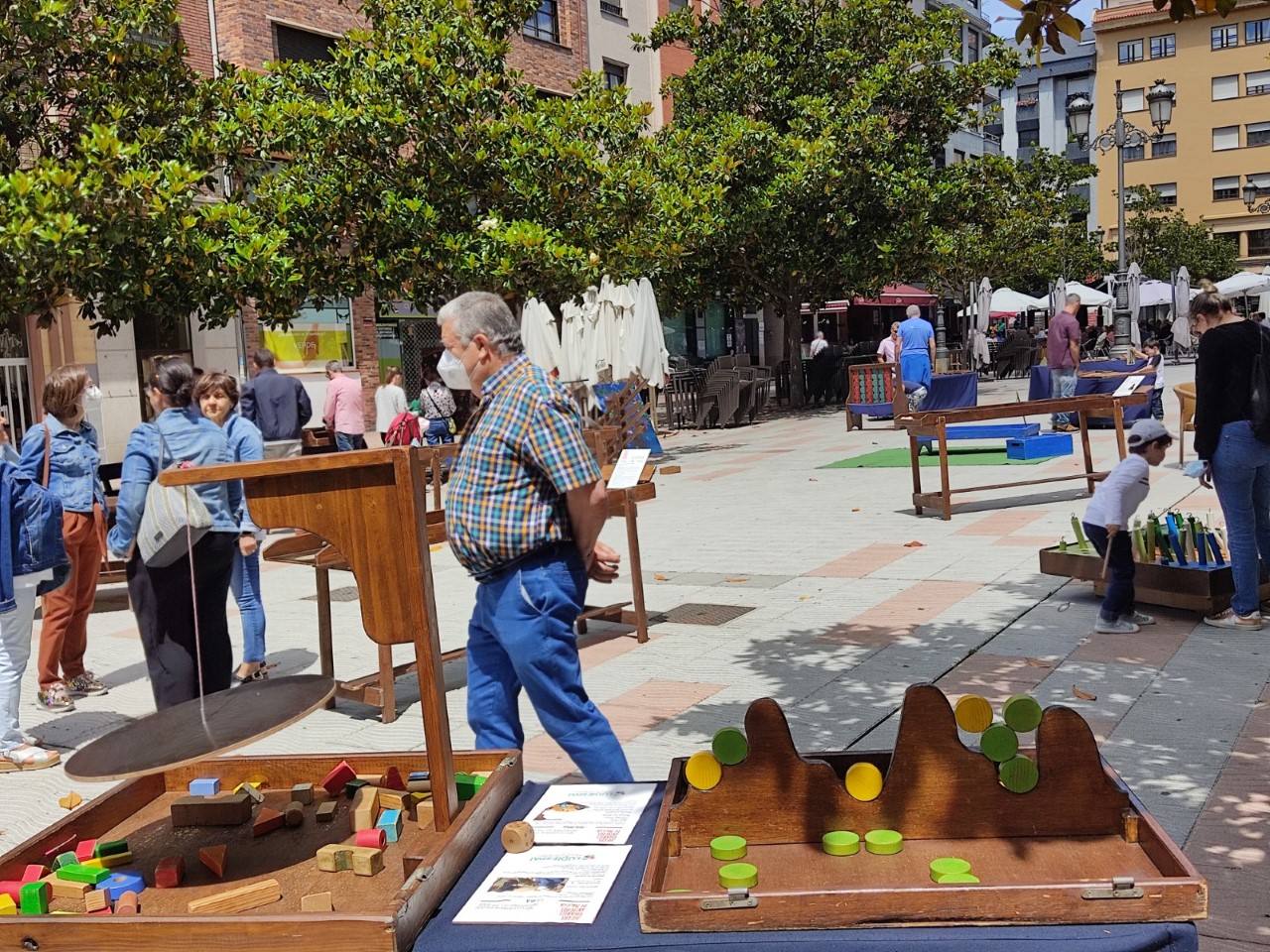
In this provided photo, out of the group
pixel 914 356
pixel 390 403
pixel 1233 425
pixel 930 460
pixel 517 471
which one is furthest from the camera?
pixel 914 356

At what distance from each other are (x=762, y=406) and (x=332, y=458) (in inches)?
970

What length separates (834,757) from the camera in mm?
2666

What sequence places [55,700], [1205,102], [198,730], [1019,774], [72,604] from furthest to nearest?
[1205,102]
[72,604]
[55,700]
[1019,774]
[198,730]

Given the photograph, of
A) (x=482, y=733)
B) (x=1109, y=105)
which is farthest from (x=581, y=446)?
(x=1109, y=105)

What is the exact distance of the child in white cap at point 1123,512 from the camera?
6.58m

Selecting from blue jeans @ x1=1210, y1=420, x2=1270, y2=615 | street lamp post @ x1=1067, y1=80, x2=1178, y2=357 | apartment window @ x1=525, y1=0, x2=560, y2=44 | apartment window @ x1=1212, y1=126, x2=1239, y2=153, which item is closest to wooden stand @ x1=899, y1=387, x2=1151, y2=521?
blue jeans @ x1=1210, y1=420, x2=1270, y2=615

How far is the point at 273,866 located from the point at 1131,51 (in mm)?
76166

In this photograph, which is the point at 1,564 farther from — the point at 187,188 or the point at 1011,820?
the point at 187,188

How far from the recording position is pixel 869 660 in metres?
6.39

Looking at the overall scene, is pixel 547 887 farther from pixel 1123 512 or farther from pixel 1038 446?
pixel 1038 446

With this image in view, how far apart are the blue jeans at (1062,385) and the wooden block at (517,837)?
50.7ft

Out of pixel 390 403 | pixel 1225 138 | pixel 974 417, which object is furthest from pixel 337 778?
pixel 1225 138

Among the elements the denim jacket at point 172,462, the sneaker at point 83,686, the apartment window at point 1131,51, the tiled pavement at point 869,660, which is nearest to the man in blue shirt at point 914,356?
the tiled pavement at point 869,660

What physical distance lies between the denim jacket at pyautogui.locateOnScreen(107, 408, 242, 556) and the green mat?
10.6 metres
